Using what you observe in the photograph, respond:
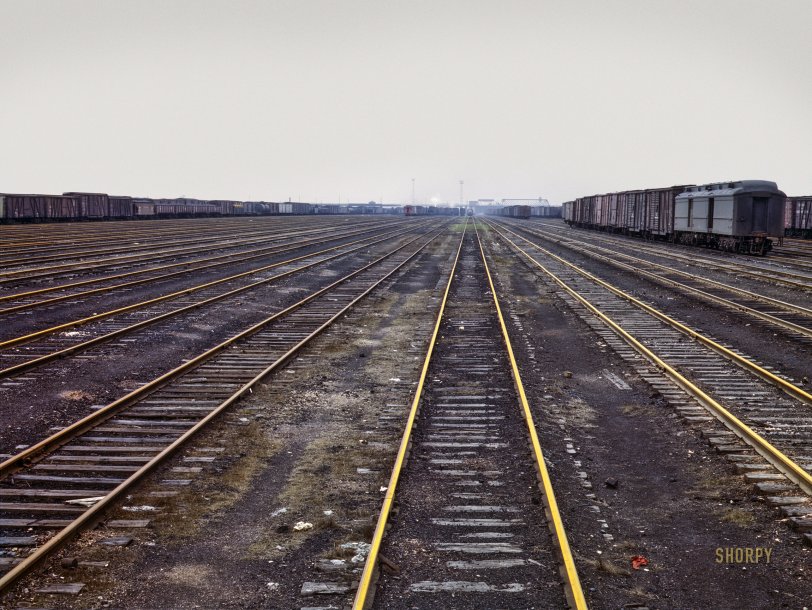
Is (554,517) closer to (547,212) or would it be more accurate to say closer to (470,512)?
(470,512)

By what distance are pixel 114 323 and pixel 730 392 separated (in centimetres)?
1303

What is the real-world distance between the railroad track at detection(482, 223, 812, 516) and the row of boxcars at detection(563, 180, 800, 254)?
66.6 ft

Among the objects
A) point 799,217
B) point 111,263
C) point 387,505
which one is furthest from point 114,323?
point 799,217

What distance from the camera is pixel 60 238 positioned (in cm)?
4566

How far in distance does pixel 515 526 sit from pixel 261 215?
129 metres

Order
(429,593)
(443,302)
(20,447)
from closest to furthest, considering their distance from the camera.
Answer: (429,593)
(20,447)
(443,302)

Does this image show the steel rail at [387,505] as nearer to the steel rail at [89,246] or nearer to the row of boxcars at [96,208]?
the steel rail at [89,246]

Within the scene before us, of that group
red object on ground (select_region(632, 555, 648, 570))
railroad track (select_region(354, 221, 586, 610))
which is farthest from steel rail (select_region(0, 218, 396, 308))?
red object on ground (select_region(632, 555, 648, 570))

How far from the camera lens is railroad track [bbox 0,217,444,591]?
6215 millimetres

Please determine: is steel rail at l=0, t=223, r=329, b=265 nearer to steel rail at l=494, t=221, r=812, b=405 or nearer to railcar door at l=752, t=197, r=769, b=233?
steel rail at l=494, t=221, r=812, b=405

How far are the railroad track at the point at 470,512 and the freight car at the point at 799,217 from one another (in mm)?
51650

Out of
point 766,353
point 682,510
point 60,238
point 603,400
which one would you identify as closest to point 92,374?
point 603,400

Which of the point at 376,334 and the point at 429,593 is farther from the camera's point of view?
the point at 376,334

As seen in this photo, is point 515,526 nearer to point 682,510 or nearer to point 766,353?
point 682,510
